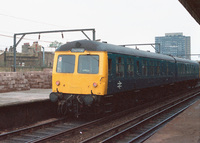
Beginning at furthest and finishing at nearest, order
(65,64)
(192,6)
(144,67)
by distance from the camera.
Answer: (144,67)
(65,64)
(192,6)

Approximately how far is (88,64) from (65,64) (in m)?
1.06

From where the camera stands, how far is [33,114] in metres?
11.5

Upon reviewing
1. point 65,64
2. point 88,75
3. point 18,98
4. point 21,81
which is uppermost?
point 65,64

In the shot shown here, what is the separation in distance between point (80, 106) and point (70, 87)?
33.2 inches

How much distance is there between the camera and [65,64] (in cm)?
1149

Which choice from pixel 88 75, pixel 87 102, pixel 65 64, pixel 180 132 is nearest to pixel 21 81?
pixel 65 64

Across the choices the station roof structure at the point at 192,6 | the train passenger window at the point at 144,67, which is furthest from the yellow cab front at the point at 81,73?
the train passenger window at the point at 144,67

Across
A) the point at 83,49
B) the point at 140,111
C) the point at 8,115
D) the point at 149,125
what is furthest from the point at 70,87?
the point at 140,111

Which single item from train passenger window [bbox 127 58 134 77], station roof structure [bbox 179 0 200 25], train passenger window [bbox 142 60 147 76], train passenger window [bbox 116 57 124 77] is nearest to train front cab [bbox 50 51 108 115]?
train passenger window [bbox 116 57 124 77]

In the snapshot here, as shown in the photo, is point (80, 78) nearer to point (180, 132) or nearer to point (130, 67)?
point (130, 67)

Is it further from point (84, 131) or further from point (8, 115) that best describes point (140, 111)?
point (8, 115)

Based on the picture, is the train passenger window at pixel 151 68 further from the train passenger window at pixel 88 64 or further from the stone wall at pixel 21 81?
the stone wall at pixel 21 81

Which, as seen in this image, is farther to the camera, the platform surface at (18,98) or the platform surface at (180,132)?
the platform surface at (18,98)

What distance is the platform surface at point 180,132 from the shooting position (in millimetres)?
7367
